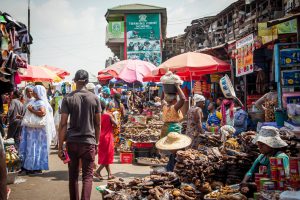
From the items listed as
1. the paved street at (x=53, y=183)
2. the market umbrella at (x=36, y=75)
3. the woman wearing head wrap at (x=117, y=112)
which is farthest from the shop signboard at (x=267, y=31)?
the market umbrella at (x=36, y=75)

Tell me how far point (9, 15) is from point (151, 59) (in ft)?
102

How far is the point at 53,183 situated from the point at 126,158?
10.1 feet

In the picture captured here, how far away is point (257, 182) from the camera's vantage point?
179 inches

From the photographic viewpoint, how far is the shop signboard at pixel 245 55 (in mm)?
10409

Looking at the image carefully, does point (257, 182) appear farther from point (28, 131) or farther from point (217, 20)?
point (217, 20)

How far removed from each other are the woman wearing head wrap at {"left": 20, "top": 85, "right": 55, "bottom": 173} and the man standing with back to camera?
3019mm

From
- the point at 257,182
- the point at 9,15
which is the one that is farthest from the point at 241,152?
the point at 9,15

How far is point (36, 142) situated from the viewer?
26.8ft

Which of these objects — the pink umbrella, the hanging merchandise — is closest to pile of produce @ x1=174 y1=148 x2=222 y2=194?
the hanging merchandise

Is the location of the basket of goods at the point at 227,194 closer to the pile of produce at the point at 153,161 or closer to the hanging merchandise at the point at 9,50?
the hanging merchandise at the point at 9,50

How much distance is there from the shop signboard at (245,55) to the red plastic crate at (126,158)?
15.0 feet

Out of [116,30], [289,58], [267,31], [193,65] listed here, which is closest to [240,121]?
[289,58]

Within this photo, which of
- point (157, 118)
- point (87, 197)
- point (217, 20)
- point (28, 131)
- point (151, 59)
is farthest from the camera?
point (151, 59)

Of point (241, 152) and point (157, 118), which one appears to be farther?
point (157, 118)
